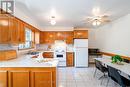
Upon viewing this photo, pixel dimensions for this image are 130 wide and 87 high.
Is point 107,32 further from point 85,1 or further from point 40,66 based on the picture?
point 40,66

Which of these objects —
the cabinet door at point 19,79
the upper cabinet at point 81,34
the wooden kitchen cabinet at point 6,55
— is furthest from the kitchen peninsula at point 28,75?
the upper cabinet at point 81,34

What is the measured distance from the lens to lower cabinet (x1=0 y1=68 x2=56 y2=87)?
2715 mm

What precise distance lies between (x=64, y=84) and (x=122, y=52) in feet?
9.01

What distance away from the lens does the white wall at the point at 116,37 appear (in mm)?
4902

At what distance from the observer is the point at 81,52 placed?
7.28 meters

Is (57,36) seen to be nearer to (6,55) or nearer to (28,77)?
(6,55)

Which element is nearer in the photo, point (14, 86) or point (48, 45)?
point (14, 86)

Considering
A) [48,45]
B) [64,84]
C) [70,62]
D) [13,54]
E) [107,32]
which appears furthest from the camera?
[48,45]

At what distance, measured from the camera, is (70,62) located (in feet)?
24.4

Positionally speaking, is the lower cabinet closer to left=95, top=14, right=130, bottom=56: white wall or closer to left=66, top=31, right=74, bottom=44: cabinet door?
left=95, top=14, right=130, bottom=56: white wall

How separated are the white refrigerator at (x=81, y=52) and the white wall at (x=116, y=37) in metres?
1.15

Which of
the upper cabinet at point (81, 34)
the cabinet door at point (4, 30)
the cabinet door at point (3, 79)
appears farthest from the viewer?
the upper cabinet at point (81, 34)

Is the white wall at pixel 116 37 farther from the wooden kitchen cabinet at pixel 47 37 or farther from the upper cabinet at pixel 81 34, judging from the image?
the wooden kitchen cabinet at pixel 47 37

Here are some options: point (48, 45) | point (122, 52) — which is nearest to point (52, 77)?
point (122, 52)
